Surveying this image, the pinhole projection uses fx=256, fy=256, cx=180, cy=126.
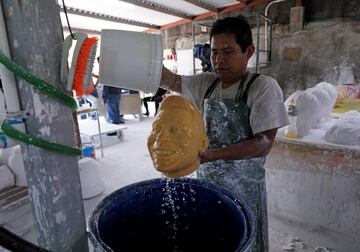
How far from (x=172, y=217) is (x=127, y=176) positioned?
2.24 m

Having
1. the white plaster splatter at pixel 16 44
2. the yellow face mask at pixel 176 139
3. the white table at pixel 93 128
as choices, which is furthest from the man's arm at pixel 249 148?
the white table at pixel 93 128

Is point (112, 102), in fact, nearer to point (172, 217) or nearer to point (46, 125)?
point (172, 217)

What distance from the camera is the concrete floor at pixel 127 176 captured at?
163 cm

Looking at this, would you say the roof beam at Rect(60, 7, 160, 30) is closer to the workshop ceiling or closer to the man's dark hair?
the workshop ceiling

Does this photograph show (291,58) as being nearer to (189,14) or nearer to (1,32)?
(189,14)

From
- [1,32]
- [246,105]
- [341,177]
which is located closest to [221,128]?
[246,105]

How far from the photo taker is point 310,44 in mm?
5004

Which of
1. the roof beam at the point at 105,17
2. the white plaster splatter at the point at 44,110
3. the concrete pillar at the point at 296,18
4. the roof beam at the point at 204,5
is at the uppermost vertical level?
the roof beam at the point at 204,5

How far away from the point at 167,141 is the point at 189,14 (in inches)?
260

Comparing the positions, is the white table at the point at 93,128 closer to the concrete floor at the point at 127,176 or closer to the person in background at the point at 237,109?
the concrete floor at the point at 127,176

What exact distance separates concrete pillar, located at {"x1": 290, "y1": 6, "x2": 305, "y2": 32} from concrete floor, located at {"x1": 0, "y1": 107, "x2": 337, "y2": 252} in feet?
11.8

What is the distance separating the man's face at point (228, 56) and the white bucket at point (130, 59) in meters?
0.39

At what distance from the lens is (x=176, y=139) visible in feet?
2.60

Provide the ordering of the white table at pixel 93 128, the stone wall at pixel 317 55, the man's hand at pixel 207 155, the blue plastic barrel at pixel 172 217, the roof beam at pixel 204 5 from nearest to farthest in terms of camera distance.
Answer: the blue plastic barrel at pixel 172 217 → the man's hand at pixel 207 155 → the white table at pixel 93 128 → the stone wall at pixel 317 55 → the roof beam at pixel 204 5
